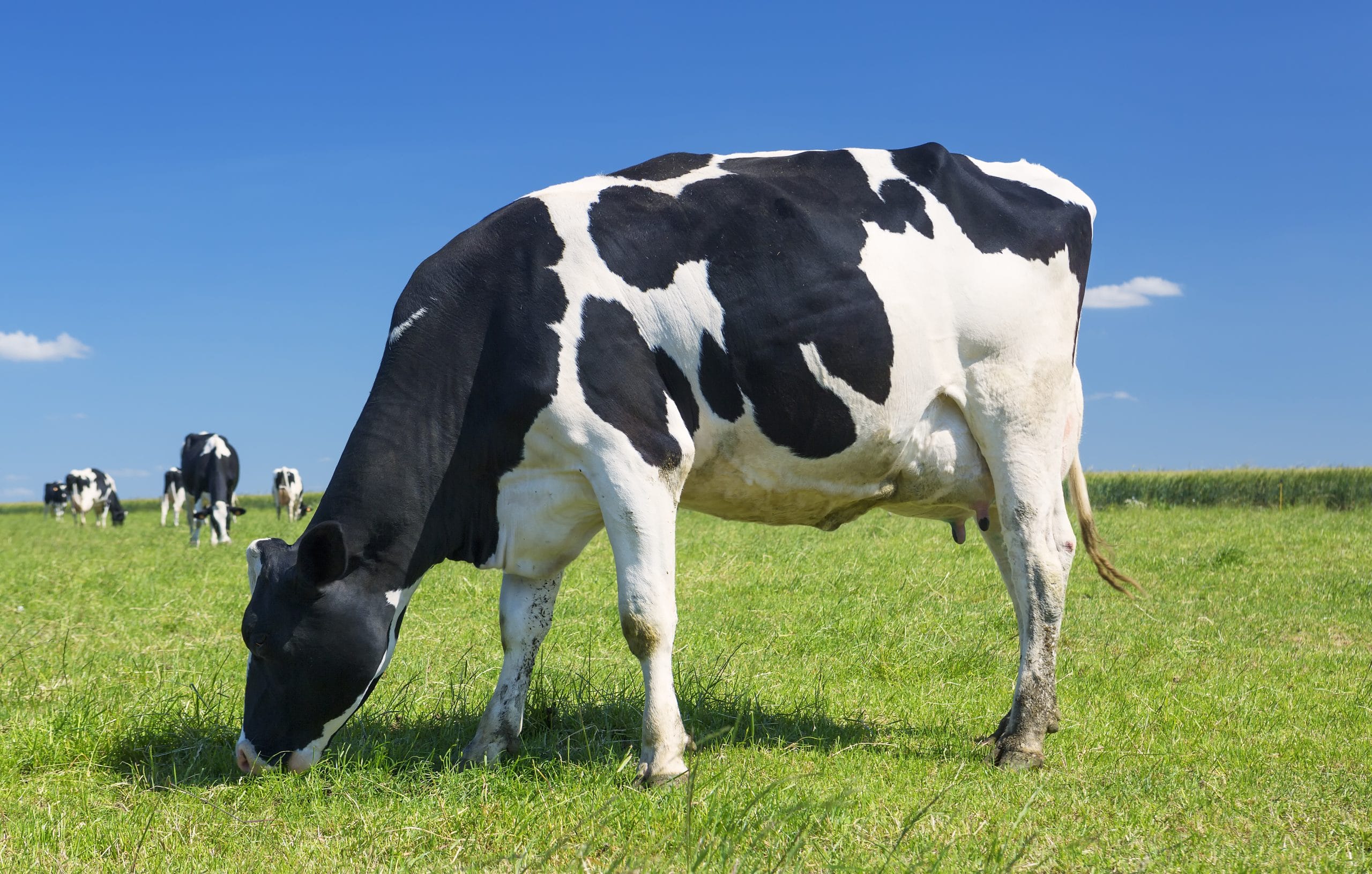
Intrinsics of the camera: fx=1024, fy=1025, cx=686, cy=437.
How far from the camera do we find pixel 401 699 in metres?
6.03

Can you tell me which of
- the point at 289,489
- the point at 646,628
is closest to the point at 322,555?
the point at 646,628

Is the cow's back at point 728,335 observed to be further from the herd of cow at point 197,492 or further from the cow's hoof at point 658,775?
the herd of cow at point 197,492

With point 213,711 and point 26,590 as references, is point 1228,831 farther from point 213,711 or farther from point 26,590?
point 26,590

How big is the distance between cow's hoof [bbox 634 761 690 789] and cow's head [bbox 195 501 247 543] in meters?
17.5

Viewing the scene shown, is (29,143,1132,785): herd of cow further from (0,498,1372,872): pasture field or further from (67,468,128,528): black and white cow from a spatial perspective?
(67,468,128,528): black and white cow

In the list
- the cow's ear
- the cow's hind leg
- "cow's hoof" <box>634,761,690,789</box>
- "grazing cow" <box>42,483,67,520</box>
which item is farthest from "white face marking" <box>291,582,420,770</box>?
"grazing cow" <box>42,483,67,520</box>

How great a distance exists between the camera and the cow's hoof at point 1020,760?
5.10 metres

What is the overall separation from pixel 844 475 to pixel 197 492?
21.2 metres

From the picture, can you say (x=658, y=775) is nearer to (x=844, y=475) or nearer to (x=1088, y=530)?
(x=844, y=475)

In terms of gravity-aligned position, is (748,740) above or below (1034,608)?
below

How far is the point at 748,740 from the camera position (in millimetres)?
5387

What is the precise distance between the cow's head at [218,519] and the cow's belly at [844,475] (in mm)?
17176

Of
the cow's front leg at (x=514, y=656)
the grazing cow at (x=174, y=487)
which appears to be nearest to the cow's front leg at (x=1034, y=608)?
the cow's front leg at (x=514, y=656)

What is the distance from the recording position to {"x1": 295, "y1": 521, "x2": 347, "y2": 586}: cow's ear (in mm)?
4520
